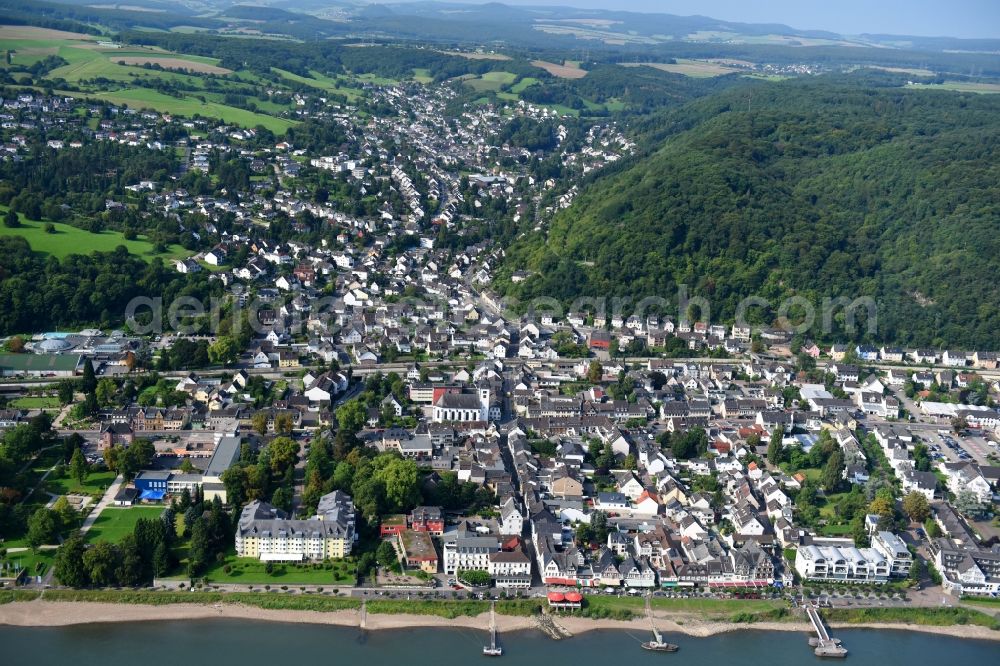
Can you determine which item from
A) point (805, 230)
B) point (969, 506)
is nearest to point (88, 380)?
point (969, 506)

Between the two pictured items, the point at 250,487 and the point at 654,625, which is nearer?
the point at 654,625

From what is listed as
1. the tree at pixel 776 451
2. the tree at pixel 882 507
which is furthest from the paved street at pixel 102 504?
the tree at pixel 882 507

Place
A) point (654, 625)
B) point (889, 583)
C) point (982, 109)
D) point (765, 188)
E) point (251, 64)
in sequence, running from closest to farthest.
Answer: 1. point (654, 625)
2. point (889, 583)
3. point (765, 188)
4. point (982, 109)
5. point (251, 64)

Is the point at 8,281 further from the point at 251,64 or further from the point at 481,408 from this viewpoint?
the point at 251,64

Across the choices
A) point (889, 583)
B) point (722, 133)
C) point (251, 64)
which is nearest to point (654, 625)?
point (889, 583)

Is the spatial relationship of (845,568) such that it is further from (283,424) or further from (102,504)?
(102,504)

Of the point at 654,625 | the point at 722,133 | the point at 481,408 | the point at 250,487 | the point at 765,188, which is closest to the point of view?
the point at 654,625

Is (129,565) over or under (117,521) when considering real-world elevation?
over

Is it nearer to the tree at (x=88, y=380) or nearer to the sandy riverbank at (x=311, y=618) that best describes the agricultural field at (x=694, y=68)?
the tree at (x=88, y=380)
